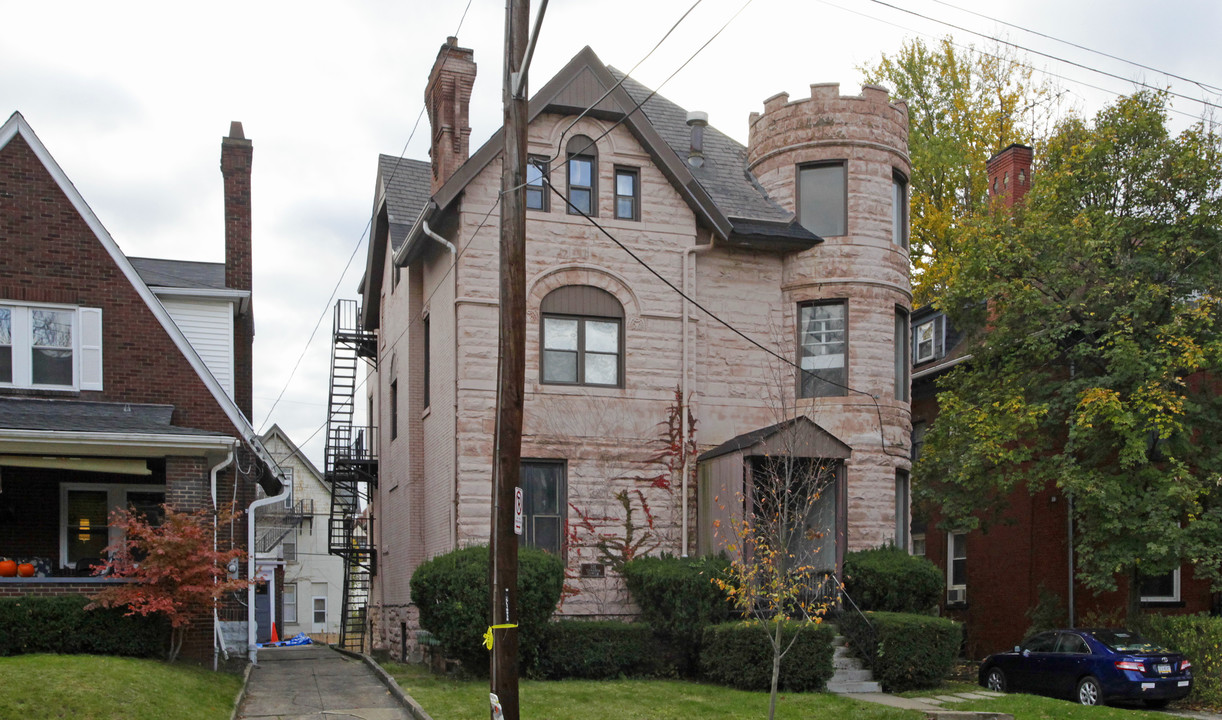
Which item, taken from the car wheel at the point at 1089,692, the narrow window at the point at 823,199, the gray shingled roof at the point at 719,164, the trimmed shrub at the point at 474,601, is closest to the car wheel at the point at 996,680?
the car wheel at the point at 1089,692

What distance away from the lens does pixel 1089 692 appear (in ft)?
65.1

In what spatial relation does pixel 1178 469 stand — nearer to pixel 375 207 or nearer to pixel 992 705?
pixel 992 705

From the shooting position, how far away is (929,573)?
22.1 metres

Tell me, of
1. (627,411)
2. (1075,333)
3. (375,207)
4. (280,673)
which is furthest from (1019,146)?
(280,673)

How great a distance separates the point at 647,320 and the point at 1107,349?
898 cm

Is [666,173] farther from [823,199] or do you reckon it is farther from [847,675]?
[847,675]

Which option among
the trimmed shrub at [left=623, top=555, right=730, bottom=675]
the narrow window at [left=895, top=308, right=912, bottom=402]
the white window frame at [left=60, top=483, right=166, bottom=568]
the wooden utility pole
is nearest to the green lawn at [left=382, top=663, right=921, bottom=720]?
the trimmed shrub at [left=623, top=555, right=730, bottom=675]

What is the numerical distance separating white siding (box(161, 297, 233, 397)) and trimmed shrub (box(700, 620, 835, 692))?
1079cm

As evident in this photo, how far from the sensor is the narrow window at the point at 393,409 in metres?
27.2

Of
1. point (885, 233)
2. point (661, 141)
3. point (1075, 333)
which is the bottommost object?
point (1075, 333)

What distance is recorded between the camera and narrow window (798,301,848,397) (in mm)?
23891

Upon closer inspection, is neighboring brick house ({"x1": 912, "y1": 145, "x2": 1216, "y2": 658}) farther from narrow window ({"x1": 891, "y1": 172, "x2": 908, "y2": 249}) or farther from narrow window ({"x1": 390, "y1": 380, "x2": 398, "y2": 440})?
narrow window ({"x1": 390, "y1": 380, "x2": 398, "y2": 440})

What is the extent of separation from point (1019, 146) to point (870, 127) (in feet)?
25.8

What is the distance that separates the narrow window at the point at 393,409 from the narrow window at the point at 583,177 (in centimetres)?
706
